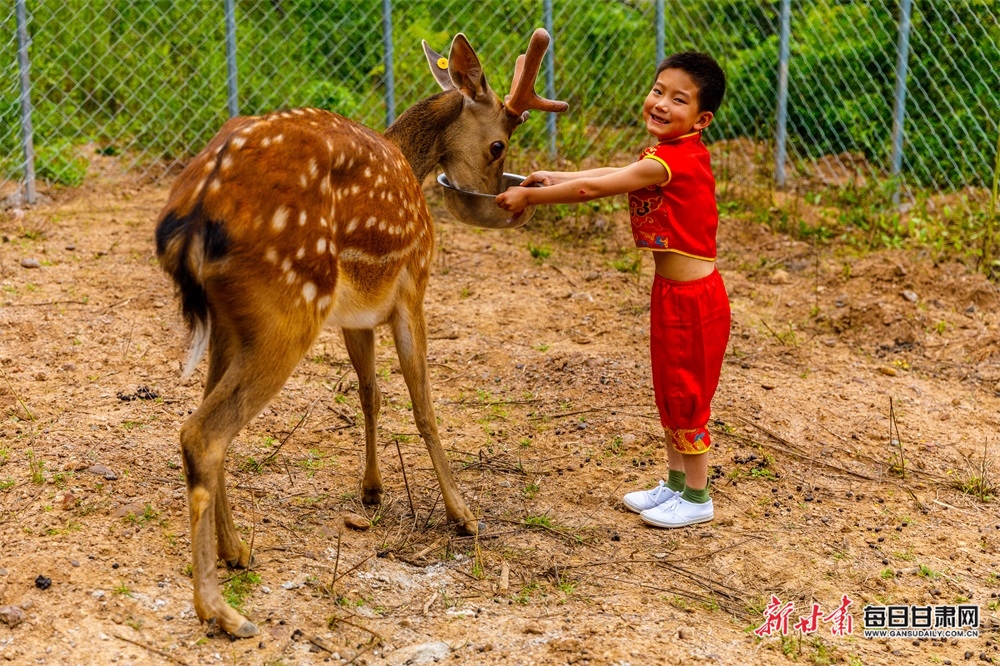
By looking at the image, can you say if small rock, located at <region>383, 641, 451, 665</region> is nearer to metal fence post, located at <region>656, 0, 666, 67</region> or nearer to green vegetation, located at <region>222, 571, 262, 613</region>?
green vegetation, located at <region>222, 571, 262, 613</region>

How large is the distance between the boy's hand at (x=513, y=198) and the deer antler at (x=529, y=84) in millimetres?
709

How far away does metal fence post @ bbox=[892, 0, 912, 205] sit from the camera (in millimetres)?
8555

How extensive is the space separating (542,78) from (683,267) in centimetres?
507

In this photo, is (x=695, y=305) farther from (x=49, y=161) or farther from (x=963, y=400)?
(x=49, y=161)

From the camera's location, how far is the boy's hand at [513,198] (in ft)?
13.9

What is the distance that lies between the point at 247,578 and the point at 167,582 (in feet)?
0.83

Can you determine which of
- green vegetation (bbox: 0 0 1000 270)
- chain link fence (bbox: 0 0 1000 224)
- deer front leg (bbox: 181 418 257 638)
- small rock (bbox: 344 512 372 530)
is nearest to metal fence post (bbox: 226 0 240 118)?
chain link fence (bbox: 0 0 1000 224)

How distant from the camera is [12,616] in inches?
131

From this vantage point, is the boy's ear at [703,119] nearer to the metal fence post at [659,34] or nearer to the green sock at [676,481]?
the green sock at [676,481]

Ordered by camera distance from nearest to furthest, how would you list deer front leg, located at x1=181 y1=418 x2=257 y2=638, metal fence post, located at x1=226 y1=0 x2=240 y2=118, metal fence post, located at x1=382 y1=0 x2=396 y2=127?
deer front leg, located at x1=181 y1=418 x2=257 y2=638, metal fence post, located at x1=226 y1=0 x2=240 y2=118, metal fence post, located at x1=382 y1=0 x2=396 y2=127

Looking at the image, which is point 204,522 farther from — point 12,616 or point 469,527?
point 469,527

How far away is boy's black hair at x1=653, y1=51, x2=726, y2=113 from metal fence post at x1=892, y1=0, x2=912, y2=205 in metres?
4.81

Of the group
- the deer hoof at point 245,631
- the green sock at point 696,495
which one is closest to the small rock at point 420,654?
the deer hoof at point 245,631

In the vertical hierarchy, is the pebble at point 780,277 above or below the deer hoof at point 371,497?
above
